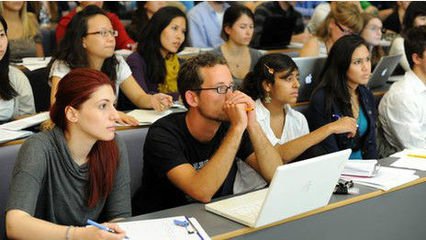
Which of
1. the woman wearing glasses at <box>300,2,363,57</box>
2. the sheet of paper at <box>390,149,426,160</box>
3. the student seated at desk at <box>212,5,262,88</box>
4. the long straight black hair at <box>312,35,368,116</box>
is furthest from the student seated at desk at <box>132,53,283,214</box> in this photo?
the woman wearing glasses at <box>300,2,363,57</box>

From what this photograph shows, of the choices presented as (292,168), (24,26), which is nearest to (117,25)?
(24,26)

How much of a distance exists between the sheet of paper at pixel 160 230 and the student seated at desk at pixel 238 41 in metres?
2.33

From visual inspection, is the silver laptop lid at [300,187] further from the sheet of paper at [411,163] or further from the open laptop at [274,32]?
the open laptop at [274,32]

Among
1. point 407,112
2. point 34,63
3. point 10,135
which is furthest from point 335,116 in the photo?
point 34,63

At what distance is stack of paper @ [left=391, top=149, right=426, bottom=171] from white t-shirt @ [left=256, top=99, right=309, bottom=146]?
1.35 ft

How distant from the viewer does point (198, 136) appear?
7.20 feet

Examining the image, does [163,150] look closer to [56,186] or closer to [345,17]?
[56,186]

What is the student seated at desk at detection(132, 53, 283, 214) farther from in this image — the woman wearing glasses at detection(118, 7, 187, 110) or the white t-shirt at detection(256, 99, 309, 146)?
the woman wearing glasses at detection(118, 7, 187, 110)

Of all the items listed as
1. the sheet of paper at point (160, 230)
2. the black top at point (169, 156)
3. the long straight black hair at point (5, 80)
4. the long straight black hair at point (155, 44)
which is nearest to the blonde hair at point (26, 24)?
the long straight black hair at point (155, 44)

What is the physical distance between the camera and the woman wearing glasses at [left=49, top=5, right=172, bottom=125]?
119 inches

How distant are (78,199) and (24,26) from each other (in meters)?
2.79

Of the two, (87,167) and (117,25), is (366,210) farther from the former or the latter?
(117,25)

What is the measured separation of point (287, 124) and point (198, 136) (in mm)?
565

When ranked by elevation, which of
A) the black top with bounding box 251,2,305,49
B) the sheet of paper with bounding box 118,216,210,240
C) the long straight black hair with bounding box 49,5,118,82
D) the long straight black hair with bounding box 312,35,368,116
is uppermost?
the long straight black hair with bounding box 49,5,118,82
